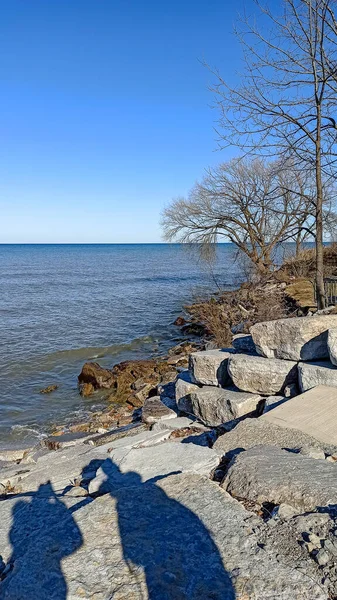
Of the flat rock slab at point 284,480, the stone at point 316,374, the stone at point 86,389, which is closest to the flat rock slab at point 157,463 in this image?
the flat rock slab at point 284,480

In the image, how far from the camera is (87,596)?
2.04 metres

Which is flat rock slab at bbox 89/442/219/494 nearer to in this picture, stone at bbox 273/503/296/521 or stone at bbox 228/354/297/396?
stone at bbox 273/503/296/521

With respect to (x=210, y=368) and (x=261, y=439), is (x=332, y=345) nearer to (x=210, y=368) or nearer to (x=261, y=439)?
(x=261, y=439)

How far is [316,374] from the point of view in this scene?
4.65m

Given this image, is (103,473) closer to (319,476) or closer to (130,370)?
(319,476)

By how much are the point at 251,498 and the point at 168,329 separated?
46.3 ft

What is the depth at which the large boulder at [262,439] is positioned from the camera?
3714 millimetres

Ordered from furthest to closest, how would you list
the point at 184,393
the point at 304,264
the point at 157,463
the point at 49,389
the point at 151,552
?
the point at 304,264 → the point at 49,389 → the point at 184,393 → the point at 157,463 → the point at 151,552

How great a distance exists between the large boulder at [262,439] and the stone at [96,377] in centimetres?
636

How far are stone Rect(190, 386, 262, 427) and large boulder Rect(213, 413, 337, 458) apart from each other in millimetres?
732

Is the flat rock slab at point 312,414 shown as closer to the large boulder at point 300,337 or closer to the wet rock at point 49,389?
the large boulder at point 300,337

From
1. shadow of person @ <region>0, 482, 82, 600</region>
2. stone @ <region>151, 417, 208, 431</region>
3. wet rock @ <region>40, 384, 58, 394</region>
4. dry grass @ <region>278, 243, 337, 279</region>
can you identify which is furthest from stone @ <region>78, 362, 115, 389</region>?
dry grass @ <region>278, 243, 337, 279</region>

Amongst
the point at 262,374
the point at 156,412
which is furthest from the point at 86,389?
the point at 262,374

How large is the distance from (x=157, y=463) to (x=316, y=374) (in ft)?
6.60
